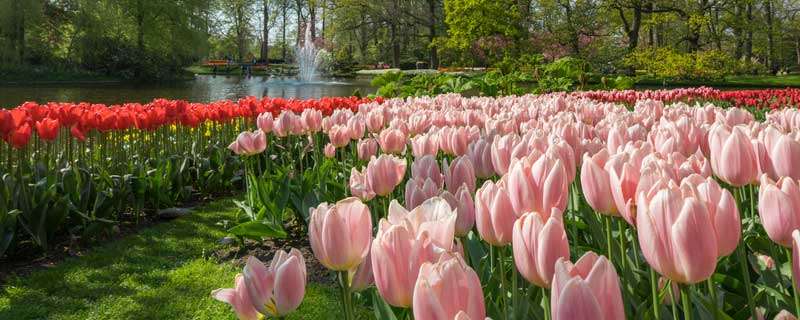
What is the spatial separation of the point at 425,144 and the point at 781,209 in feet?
5.74

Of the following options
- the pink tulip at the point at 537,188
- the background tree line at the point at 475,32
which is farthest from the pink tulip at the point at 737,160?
the background tree line at the point at 475,32

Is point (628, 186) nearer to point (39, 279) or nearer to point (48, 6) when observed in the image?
point (39, 279)

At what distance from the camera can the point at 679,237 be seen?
0.95m

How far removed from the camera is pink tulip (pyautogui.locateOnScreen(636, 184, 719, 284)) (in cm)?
95

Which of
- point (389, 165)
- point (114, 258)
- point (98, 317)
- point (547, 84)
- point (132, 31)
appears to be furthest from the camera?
point (132, 31)

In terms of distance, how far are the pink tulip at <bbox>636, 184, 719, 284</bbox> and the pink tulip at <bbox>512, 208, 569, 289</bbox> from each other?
13 centimetres

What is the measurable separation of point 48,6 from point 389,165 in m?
41.7

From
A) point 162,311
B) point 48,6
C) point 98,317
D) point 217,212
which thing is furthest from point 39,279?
point 48,6

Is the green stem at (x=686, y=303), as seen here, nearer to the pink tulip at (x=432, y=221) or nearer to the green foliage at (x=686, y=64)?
the pink tulip at (x=432, y=221)

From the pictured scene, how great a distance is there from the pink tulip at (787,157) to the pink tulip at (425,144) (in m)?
1.44

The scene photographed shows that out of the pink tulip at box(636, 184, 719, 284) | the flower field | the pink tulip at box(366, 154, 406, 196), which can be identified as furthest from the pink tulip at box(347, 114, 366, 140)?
the pink tulip at box(636, 184, 719, 284)

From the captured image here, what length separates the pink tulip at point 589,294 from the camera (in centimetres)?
79

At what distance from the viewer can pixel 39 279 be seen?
385 centimetres

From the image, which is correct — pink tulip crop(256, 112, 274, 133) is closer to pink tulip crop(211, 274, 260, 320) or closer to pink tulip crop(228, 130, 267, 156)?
pink tulip crop(228, 130, 267, 156)
